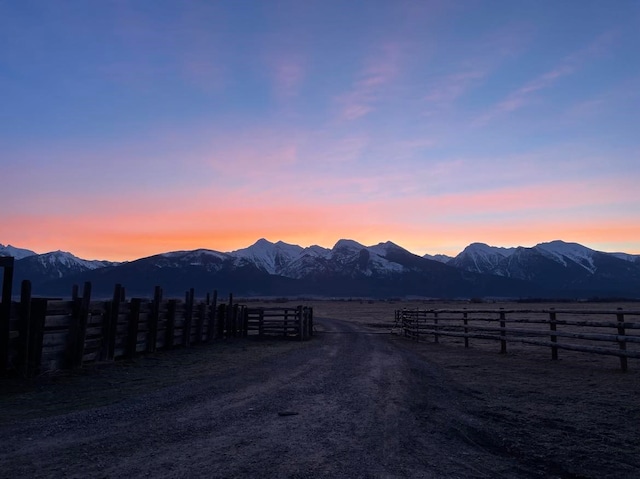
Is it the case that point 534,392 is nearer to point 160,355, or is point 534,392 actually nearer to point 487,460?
point 487,460

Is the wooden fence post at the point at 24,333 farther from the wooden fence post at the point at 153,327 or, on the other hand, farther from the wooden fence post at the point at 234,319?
the wooden fence post at the point at 234,319

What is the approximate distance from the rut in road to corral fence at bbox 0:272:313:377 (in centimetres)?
415

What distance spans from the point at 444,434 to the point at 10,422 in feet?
22.0

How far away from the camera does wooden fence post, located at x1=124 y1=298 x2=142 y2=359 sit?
17.0 m

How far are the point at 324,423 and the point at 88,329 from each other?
9.68 metres

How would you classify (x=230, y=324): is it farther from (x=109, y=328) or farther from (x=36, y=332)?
(x=36, y=332)

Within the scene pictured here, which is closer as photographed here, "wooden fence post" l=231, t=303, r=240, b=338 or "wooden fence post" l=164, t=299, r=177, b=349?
"wooden fence post" l=164, t=299, r=177, b=349

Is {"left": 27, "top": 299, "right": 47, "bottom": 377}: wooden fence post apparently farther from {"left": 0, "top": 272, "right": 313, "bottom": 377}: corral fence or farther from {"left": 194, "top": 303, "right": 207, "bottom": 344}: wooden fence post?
{"left": 194, "top": 303, "right": 207, "bottom": 344}: wooden fence post

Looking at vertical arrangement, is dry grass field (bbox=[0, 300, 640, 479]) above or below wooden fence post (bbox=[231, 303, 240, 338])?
below

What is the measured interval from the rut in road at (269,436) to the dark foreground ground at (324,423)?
0.03 m

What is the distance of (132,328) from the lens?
56.7 ft

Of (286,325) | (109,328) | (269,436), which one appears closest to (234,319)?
(286,325)

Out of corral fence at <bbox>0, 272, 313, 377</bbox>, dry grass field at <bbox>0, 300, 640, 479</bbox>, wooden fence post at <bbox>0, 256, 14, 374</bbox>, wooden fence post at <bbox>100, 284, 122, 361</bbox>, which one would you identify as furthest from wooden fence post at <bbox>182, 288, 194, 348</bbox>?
wooden fence post at <bbox>0, 256, 14, 374</bbox>

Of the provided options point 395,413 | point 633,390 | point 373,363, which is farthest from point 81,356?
point 633,390
